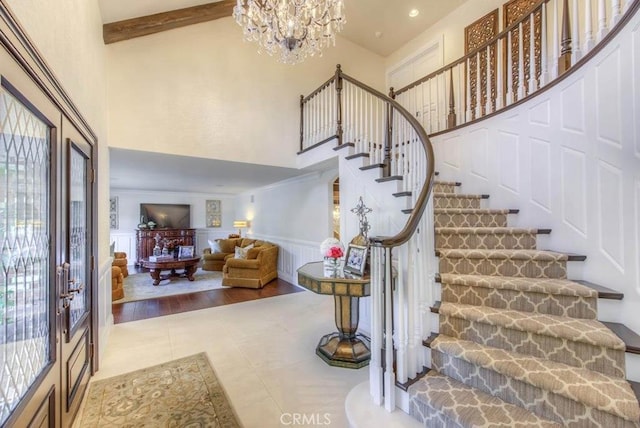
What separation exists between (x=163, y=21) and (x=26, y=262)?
3.20 m

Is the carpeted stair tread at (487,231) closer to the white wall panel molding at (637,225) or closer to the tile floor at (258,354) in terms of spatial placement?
the white wall panel molding at (637,225)

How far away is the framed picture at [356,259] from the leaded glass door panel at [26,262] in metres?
2.05

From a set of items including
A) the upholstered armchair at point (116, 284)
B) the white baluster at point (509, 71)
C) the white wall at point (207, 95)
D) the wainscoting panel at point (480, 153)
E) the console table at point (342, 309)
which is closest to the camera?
the console table at point (342, 309)

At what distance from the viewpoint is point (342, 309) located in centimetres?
271

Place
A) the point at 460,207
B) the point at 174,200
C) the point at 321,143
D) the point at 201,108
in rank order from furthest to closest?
the point at 174,200, the point at 321,143, the point at 201,108, the point at 460,207

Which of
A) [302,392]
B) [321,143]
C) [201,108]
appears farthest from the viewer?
[321,143]

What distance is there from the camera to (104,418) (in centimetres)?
186

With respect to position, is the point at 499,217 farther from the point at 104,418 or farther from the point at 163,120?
the point at 163,120

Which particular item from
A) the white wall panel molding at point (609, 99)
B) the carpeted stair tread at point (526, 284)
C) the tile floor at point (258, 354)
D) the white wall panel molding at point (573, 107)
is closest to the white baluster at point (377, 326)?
the tile floor at point (258, 354)

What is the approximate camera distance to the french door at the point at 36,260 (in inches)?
43.4

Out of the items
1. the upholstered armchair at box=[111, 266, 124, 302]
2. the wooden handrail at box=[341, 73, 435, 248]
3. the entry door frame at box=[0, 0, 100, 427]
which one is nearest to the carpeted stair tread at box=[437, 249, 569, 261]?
the wooden handrail at box=[341, 73, 435, 248]

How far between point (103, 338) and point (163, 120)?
2.58 meters

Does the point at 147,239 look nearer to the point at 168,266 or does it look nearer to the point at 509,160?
the point at 168,266

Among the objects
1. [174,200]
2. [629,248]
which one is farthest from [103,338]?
[174,200]
